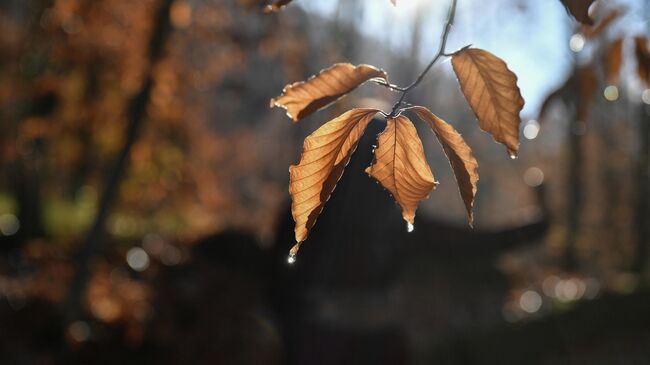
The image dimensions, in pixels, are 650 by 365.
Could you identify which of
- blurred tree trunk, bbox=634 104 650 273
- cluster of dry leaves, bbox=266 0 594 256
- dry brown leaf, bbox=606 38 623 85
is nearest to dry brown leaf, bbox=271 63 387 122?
cluster of dry leaves, bbox=266 0 594 256

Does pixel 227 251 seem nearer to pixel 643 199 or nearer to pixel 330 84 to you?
pixel 330 84

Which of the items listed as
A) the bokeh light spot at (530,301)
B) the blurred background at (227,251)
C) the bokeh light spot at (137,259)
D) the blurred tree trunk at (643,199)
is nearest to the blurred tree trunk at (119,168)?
the blurred background at (227,251)

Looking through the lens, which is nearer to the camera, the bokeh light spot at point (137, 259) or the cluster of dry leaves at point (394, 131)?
the cluster of dry leaves at point (394, 131)

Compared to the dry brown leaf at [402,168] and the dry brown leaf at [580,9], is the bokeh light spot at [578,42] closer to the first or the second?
the dry brown leaf at [580,9]

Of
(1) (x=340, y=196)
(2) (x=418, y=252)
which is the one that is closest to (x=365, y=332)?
(1) (x=340, y=196)

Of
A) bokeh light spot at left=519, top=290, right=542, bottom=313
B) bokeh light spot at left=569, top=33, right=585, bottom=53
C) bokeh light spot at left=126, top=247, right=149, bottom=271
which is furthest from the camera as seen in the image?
bokeh light spot at left=519, top=290, right=542, bottom=313

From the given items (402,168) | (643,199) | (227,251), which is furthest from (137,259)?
(643,199)

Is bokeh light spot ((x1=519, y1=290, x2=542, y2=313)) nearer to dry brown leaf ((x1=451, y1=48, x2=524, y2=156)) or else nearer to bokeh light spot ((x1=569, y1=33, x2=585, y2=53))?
bokeh light spot ((x1=569, y1=33, x2=585, y2=53))

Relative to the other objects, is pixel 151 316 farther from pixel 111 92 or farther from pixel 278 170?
pixel 278 170
